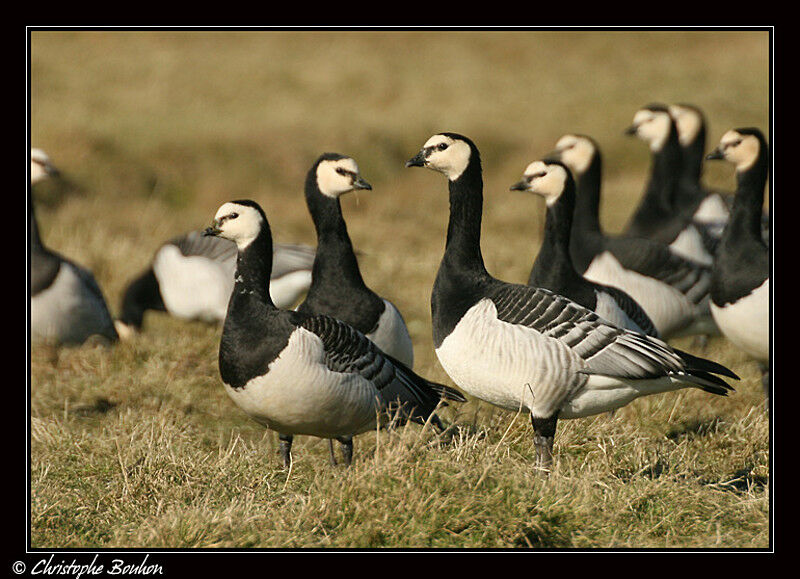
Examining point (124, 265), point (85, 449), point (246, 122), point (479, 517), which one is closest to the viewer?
point (479, 517)

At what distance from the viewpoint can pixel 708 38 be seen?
30188mm

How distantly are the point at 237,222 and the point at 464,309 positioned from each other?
63.0 inches

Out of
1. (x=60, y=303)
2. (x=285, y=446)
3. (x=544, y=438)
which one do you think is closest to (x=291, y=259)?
(x=60, y=303)

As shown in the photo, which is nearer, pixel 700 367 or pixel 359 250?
pixel 700 367

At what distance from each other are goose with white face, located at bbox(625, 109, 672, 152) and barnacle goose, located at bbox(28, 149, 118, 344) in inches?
267

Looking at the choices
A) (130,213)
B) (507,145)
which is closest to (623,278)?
(130,213)

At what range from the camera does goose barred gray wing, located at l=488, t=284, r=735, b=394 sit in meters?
5.93

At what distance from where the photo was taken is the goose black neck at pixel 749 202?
8.43 metres

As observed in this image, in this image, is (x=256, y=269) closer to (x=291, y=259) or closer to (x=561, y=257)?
(x=561, y=257)

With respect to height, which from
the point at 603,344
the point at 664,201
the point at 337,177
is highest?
the point at 664,201

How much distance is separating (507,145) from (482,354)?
562 inches

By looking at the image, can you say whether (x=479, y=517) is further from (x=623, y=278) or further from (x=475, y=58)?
(x=475, y=58)

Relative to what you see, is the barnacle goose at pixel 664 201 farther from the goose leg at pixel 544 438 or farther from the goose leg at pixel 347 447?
the goose leg at pixel 347 447

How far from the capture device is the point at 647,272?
9.80m
